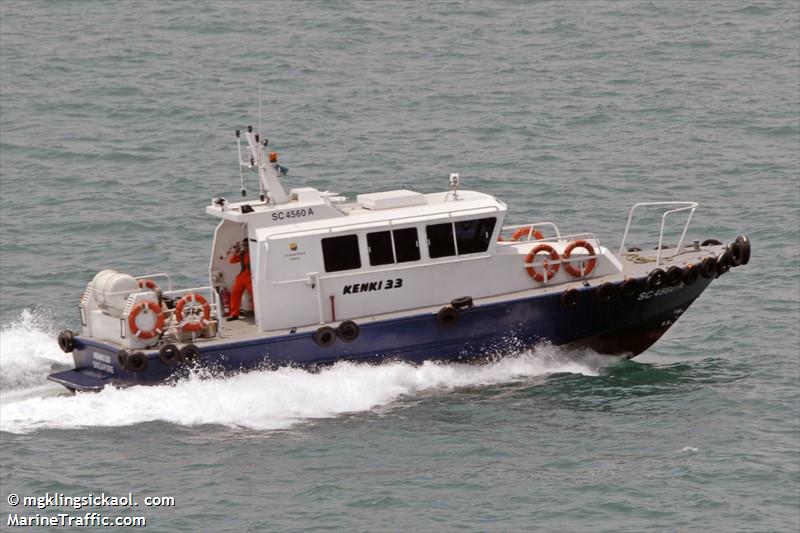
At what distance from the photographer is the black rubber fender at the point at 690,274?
24.2m

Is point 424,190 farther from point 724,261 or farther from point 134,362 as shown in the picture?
point 134,362

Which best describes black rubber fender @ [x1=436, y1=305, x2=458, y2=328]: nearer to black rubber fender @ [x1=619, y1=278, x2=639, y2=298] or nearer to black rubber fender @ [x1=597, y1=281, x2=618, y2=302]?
black rubber fender @ [x1=597, y1=281, x2=618, y2=302]

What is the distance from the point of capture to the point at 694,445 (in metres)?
21.0

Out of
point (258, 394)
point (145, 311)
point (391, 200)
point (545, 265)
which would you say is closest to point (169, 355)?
point (145, 311)

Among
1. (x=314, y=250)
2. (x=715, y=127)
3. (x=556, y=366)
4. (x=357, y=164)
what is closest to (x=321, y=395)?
(x=314, y=250)

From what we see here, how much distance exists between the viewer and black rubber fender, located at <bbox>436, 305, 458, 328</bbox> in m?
23.0

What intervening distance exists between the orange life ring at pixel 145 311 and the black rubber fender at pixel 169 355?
45 centimetres

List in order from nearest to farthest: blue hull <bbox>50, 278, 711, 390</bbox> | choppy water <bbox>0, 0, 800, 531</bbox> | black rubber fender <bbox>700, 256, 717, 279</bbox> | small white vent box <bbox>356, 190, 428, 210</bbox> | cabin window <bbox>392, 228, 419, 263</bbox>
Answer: choppy water <bbox>0, 0, 800, 531</bbox> → blue hull <bbox>50, 278, 711, 390</bbox> → cabin window <bbox>392, 228, 419, 263</bbox> → small white vent box <bbox>356, 190, 428, 210</bbox> → black rubber fender <bbox>700, 256, 717, 279</bbox>

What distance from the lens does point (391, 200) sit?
23594 millimetres

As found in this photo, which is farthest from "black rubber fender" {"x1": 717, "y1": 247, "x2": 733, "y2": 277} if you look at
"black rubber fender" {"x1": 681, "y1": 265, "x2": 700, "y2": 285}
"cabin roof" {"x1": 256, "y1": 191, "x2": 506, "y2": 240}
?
"cabin roof" {"x1": 256, "y1": 191, "x2": 506, "y2": 240}

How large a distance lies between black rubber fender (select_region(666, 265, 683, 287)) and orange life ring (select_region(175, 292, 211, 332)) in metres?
6.78

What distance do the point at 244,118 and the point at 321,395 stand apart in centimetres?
1766

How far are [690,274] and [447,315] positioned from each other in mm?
3916

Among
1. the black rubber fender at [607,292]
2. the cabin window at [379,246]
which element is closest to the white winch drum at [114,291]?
the cabin window at [379,246]
